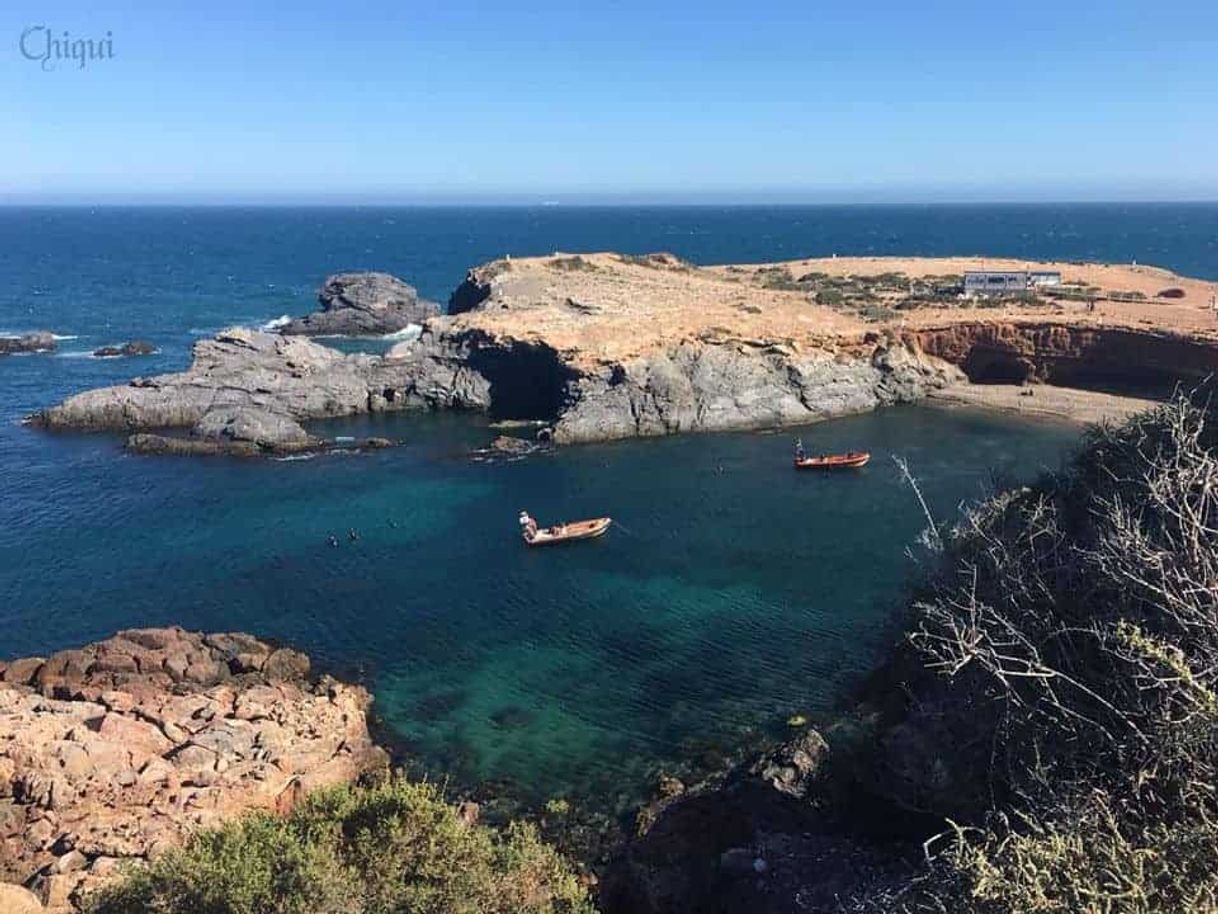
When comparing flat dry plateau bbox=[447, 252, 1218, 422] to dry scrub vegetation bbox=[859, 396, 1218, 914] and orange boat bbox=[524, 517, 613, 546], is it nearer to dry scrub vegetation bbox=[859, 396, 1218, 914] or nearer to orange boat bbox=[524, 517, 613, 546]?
orange boat bbox=[524, 517, 613, 546]

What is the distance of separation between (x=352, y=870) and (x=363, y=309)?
83517 mm

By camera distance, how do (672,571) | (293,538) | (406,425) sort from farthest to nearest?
(406,425) < (293,538) < (672,571)

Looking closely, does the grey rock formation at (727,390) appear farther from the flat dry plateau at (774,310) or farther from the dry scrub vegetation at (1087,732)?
the dry scrub vegetation at (1087,732)

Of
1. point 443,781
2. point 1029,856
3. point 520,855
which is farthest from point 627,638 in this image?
point 1029,856

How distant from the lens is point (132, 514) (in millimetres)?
43938

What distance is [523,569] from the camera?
126 ft

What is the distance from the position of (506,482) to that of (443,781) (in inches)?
995

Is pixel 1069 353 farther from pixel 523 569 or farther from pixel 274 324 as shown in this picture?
pixel 274 324

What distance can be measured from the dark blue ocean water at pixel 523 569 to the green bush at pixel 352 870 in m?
9.27

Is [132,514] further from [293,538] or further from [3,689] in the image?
[3,689]

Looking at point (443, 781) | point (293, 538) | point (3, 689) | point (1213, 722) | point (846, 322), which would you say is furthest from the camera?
point (846, 322)

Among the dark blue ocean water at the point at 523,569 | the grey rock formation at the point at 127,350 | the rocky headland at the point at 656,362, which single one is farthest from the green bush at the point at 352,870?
the grey rock formation at the point at 127,350

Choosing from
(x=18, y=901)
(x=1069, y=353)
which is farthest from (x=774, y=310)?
(x=18, y=901)

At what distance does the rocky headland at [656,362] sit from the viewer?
57.7 m
